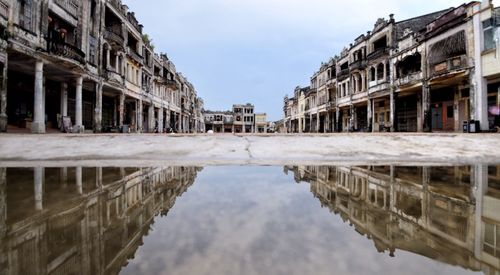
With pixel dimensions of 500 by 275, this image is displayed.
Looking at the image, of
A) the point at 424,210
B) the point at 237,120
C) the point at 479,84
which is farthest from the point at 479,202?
the point at 237,120

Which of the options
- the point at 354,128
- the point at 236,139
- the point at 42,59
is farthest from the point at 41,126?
the point at 354,128

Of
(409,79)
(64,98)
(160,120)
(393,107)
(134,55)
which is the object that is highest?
(134,55)

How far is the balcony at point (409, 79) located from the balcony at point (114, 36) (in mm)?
24803

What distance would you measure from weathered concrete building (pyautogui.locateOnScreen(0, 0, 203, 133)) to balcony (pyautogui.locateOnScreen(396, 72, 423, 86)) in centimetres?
2480

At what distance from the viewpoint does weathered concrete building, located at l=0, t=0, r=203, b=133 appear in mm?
14289

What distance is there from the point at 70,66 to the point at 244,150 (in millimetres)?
14166

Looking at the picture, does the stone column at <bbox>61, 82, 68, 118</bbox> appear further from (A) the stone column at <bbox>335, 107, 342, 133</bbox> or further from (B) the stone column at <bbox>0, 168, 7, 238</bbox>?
(A) the stone column at <bbox>335, 107, 342, 133</bbox>

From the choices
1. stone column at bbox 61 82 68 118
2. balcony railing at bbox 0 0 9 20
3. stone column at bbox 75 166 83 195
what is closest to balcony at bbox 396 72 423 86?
stone column at bbox 75 166 83 195

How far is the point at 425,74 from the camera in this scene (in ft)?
73.2

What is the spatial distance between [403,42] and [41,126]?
2862 centimetres

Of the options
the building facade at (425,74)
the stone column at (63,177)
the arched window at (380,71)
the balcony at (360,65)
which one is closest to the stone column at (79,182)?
the stone column at (63,177)

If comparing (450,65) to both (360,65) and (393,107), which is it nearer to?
(393,107)

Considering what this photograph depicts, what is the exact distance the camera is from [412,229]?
7.61 feet

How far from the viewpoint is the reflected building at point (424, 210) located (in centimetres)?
192
